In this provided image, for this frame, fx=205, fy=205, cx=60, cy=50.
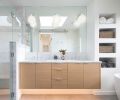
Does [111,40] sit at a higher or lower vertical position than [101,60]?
higher

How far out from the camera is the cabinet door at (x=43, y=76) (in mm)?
5273

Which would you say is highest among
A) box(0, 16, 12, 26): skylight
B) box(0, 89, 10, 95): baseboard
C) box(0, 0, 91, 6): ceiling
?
box(0, 0, 91, 6): ceiling

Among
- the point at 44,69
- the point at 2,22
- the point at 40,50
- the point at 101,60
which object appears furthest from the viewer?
the point at 40,50

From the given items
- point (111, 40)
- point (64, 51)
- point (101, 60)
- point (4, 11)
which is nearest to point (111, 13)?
point (111, 40)

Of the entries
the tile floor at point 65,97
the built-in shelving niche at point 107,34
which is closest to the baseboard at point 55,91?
the tile floor at point 65,97

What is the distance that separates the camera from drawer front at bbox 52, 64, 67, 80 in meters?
5.28

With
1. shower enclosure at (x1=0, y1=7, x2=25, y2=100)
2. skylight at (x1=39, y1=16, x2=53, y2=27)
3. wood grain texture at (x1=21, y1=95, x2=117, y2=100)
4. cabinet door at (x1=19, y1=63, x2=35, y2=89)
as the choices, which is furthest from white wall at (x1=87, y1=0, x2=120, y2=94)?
shower enclosure at (x1=0, y1=7, x2=25, y2=100)

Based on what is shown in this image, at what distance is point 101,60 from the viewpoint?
568 centimetres

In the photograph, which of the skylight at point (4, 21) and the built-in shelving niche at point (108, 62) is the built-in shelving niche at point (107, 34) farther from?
the skylight at point (4, 21)

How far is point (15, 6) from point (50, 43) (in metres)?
1.46

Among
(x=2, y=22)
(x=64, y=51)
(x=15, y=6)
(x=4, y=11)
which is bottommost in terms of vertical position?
(x=64, y=51)

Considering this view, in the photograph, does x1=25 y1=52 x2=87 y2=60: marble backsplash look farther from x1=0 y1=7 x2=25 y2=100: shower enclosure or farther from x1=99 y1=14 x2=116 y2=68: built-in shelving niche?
x1=0 y1=7 x2=25 y2=100: shower enclosure

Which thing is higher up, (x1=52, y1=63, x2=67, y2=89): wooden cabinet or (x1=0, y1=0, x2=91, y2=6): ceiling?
(x1=0, y1=0, x2=91, y2=6): ceiling

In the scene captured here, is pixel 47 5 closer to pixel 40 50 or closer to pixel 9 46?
pixel 40 50
